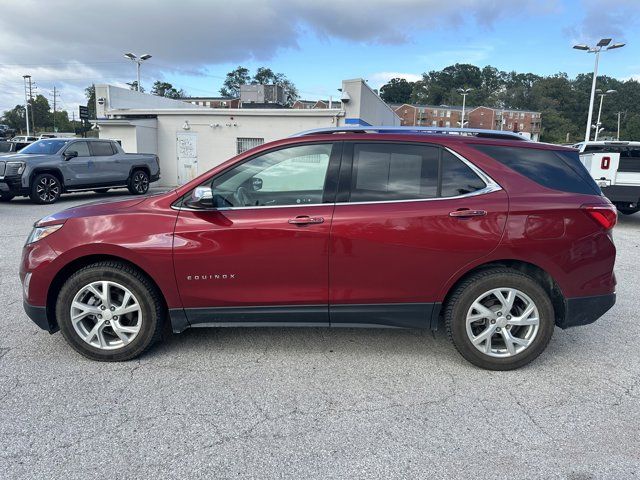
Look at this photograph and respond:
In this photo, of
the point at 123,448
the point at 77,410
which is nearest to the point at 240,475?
the point at 123,448

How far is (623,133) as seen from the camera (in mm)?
95062

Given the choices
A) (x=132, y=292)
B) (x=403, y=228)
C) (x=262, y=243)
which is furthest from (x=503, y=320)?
(x=132, y=292)

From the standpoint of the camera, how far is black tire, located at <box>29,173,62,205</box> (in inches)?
508

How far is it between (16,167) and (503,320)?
13.5 metres

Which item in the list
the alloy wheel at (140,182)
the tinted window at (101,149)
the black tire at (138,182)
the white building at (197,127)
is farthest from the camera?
the white building at (197,127)

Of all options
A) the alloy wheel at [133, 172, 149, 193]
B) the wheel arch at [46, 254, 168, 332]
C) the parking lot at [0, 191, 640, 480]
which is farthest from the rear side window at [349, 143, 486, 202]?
the alloy wheel at [133, 172, 149, 193]

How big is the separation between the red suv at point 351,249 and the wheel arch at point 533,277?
0.01m

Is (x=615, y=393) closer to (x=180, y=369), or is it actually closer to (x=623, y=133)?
(x=180, y=369)

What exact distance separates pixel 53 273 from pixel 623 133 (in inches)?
4480

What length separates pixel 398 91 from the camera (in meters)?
142

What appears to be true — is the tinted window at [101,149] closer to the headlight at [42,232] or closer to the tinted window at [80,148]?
the tinted window at [80,148]

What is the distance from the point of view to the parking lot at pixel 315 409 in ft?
8.27

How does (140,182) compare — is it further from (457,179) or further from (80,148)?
(457,179)

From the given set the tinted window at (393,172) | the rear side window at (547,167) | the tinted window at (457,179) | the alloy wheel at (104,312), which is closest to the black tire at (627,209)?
the rear side window at (547,167)
